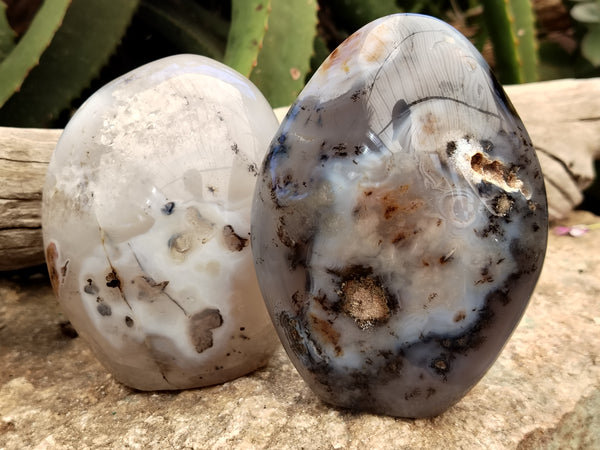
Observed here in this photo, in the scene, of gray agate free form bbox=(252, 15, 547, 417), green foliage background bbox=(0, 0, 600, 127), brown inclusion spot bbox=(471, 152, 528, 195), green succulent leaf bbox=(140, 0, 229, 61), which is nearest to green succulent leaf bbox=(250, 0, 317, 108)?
green foliage background bbox=(0, 0, 600, 127)

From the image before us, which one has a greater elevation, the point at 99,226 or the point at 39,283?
the point at 99,226

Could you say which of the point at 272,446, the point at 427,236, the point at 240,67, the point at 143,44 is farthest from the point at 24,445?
the point at 143,44

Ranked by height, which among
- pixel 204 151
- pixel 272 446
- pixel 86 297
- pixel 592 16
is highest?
pixel 204 151

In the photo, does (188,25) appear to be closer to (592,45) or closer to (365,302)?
(592,45)

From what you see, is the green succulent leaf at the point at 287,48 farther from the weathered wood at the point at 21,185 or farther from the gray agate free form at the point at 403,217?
the gray agate free form at the point at 403,217

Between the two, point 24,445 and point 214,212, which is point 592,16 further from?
point 24,445

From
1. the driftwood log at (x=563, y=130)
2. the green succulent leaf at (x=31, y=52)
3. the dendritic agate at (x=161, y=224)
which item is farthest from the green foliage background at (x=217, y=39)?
the dendritic agate at (x=161, y=224)
